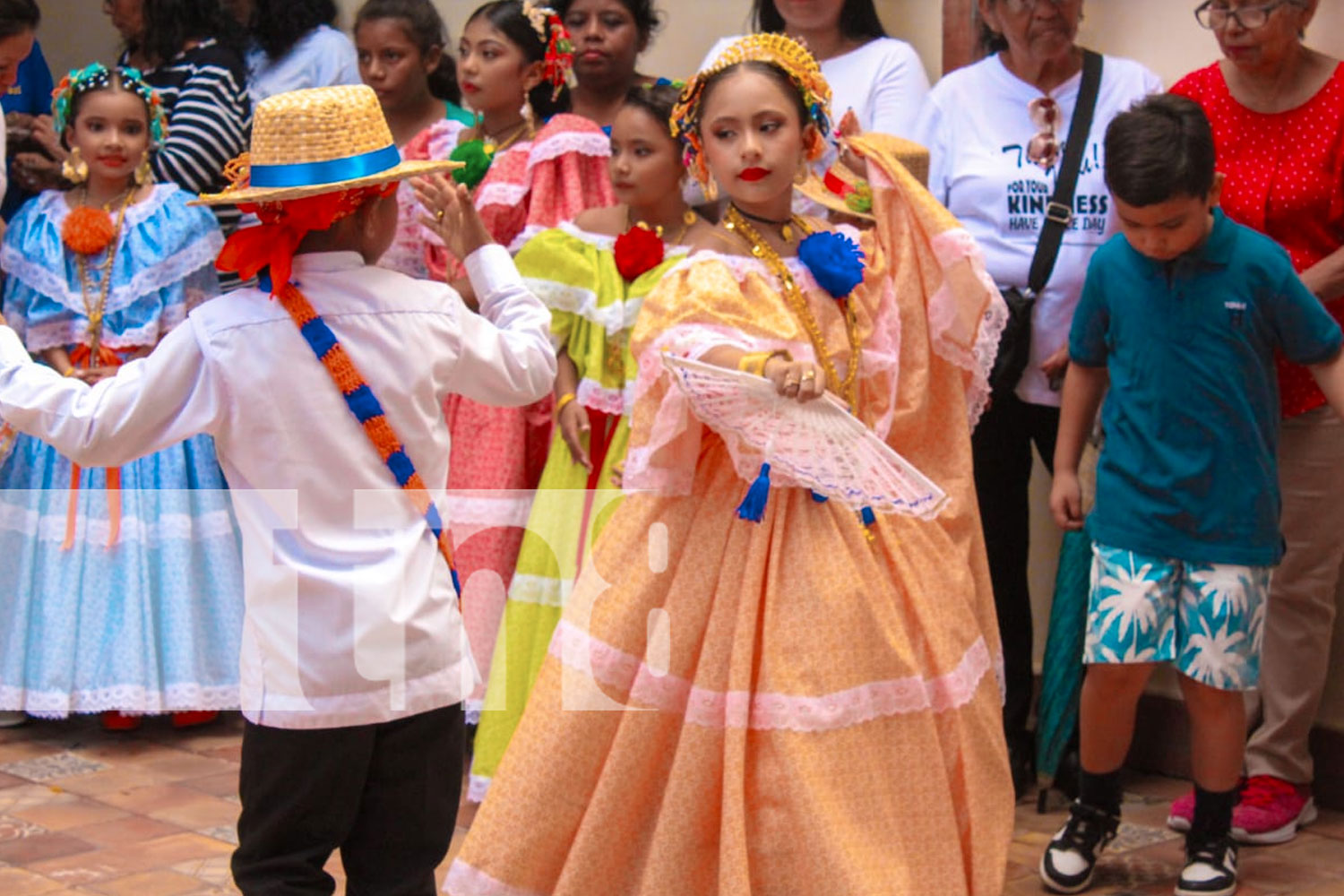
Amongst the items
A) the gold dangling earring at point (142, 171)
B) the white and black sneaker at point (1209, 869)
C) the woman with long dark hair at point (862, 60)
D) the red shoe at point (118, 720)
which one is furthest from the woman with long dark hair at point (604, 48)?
the white and black sneaker at point (1209, 869)

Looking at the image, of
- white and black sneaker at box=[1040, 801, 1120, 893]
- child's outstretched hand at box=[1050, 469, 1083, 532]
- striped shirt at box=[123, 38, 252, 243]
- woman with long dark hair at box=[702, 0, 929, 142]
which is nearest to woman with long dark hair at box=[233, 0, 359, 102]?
striped shirt at box=[123, 38, 252, 243]

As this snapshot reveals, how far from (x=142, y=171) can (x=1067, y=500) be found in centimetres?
291

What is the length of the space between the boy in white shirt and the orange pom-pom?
242 centimetres

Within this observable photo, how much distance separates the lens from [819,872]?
326 centimetres

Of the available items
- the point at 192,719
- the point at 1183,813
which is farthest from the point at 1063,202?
the point at 192,719

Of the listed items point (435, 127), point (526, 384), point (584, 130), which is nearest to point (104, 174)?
point (435, 127)

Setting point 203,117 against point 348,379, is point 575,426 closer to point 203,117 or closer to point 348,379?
point 348,379

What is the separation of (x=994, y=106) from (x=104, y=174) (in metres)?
2.57

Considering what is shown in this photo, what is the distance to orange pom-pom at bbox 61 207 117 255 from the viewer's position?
508 cm

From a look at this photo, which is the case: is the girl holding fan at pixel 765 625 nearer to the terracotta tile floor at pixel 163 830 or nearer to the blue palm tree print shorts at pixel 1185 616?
the blue palm tree print shorts at pixel 1185 616

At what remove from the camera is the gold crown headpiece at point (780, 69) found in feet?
11.8

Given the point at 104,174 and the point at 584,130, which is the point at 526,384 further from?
the point at 104,174

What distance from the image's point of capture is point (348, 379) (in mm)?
2729

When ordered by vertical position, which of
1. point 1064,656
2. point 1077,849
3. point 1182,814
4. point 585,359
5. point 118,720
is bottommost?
point 118,720
